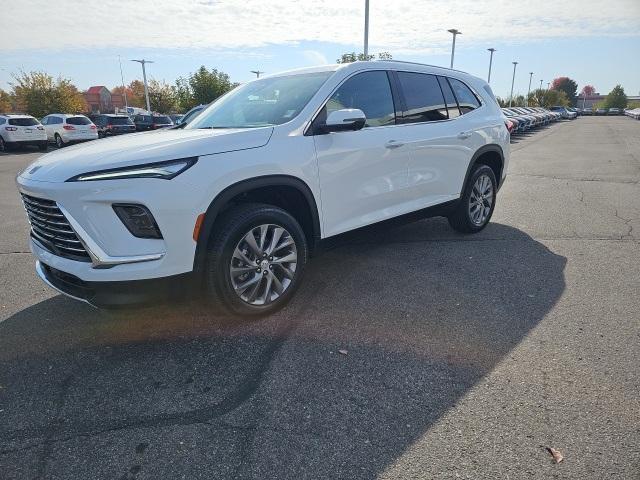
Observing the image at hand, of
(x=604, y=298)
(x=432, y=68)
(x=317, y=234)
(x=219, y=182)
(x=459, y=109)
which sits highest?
(x=432, y=68)

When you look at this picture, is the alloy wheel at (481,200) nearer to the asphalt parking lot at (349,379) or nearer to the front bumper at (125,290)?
the asphalt parking lot at (349,379)

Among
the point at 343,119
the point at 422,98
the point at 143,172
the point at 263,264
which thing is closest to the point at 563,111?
the point at 422,98

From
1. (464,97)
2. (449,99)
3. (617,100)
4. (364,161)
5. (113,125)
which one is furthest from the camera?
(617,100)

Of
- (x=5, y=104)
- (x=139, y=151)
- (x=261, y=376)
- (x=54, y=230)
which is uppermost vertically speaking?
(x=139, y=151)

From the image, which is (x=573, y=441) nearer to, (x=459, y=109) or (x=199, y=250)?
(x=199, y=250)

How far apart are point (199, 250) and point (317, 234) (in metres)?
1.04

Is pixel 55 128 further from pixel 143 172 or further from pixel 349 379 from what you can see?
pixel 349 379

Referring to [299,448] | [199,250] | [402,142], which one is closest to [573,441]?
[299,448]

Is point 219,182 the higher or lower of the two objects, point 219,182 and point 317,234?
the higher

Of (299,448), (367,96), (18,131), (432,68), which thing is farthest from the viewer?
(18,131)

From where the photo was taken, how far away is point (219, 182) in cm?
295

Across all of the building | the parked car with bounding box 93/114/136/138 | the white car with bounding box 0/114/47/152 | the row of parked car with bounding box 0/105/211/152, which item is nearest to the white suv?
the row of parked car with bounding box 0/105/211/152

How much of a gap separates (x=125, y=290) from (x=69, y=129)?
21.2 m

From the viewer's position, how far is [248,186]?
3115mm
